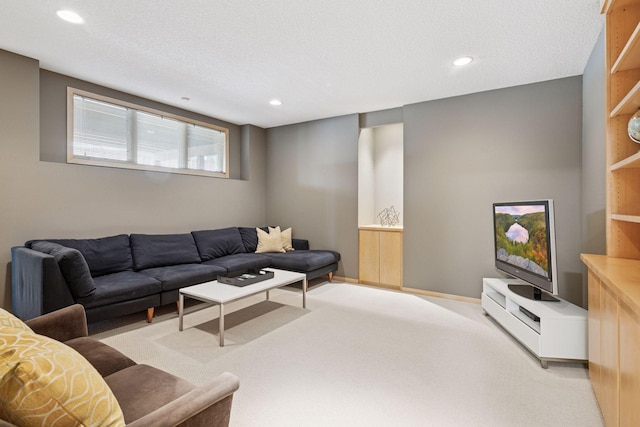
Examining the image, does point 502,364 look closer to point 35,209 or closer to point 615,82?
point 615,82

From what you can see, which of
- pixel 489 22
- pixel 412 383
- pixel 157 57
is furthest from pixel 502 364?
pixel 157 57

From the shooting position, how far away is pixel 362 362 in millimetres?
2412

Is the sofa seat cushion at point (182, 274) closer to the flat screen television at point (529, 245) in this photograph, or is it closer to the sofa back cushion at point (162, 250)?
the sofa back cushion at point (162, 250)

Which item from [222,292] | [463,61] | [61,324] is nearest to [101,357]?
[61,324]

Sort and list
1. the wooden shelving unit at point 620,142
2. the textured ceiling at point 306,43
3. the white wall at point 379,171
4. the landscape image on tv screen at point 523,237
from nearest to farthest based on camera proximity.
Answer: the wooden shelving unit at point 620,142 < the textured ceiling at point 306,43 < the landscape image on tv screen at point 523,237 < the white wall at point 379,171

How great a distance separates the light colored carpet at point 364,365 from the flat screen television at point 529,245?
56cm

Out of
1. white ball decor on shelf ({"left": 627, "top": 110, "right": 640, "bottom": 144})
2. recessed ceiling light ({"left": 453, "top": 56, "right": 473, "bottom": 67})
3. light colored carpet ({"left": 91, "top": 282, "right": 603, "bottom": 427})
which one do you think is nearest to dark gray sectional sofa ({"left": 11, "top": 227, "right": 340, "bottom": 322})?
light colored carpet ({"left": 91, "top": 282, "right": 603, "bottom": 427})

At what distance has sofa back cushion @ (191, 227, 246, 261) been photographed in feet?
14.4

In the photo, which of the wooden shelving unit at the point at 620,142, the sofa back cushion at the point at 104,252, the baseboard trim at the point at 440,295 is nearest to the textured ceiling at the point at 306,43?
the wooden shelving unit at the point at 620,142

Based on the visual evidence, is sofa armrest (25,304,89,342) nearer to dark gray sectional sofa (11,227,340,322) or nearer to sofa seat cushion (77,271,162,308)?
dark gray sectional sofa (11,227,340,322)

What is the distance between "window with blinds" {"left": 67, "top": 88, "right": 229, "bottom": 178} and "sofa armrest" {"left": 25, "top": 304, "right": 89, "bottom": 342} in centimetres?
251

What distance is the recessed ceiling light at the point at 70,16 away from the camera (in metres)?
2.32

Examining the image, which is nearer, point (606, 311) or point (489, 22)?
point (606, 311)

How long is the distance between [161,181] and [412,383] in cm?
393
